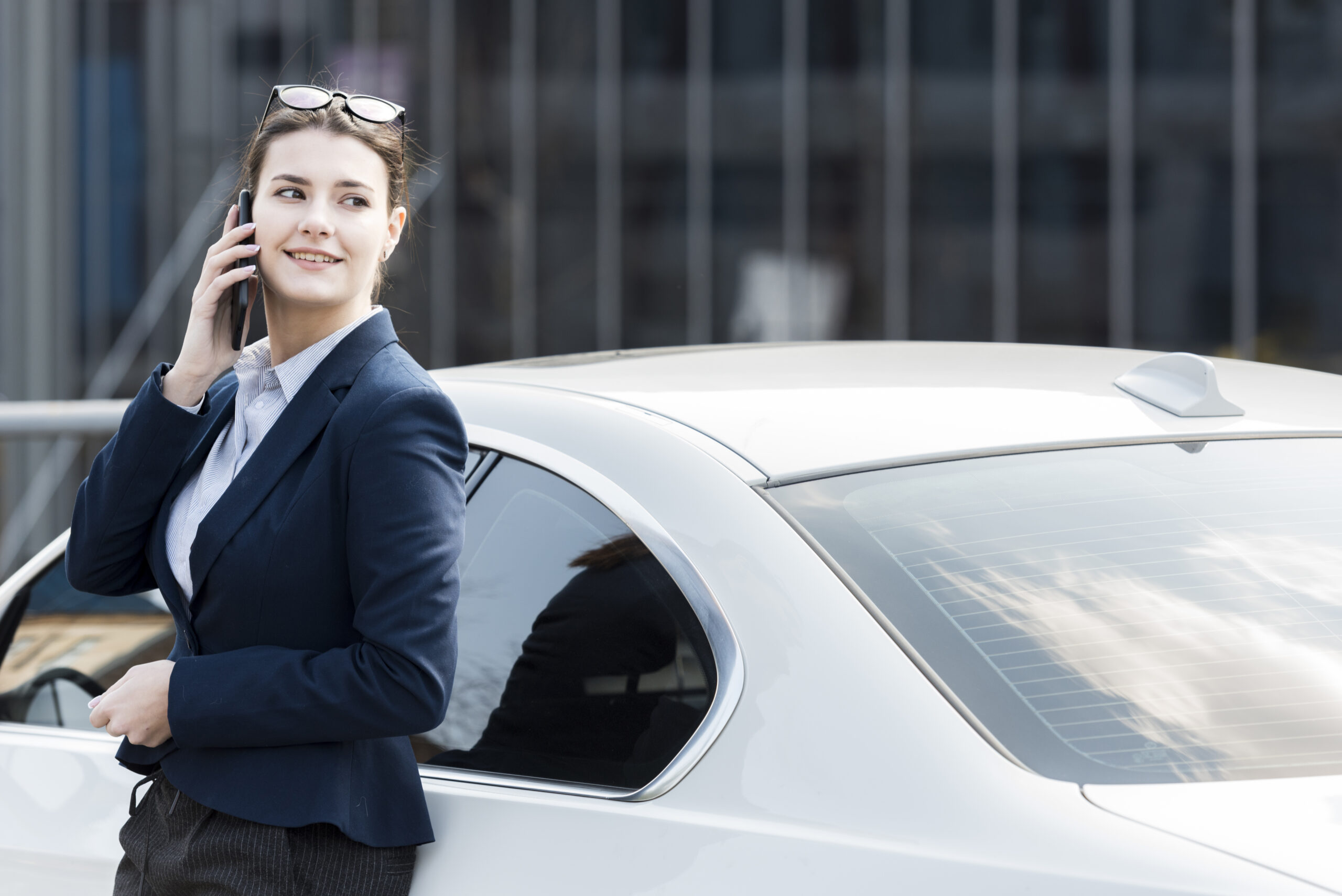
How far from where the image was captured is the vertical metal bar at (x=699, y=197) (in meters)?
14.6

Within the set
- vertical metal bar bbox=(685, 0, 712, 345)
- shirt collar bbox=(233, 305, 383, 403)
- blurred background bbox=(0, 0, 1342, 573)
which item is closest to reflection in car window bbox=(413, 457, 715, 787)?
shirt collar bbox=(233, 305, 383, 403)

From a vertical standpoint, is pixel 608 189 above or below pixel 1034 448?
above

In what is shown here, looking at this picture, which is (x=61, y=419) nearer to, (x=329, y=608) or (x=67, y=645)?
Result: (x=67, y=645)

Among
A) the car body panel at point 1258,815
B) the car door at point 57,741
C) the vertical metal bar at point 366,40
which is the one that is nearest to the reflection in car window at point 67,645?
the car door at point 57,741

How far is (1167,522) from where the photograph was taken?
1.60 meters

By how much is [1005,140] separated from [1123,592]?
44.7ft

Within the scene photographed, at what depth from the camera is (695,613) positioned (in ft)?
5.08

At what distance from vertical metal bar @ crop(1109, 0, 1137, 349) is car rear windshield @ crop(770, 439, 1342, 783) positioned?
515 inches

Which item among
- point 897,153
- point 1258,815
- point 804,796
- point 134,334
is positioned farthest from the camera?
point 134,334

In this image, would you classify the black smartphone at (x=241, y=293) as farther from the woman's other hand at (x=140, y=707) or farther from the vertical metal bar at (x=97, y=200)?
the vertical metal bar at (x=97, y=200)

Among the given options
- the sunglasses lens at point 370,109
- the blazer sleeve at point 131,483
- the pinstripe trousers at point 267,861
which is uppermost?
the sunglasses lens at point 370,109

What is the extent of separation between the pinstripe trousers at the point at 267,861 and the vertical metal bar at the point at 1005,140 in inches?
529

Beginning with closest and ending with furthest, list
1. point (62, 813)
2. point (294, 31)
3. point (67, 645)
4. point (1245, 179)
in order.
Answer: point (62, 813) < point (67, 645) < point (1245, 179) < point (294, 31)

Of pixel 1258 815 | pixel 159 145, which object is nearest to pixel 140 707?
pixel 1258 815
